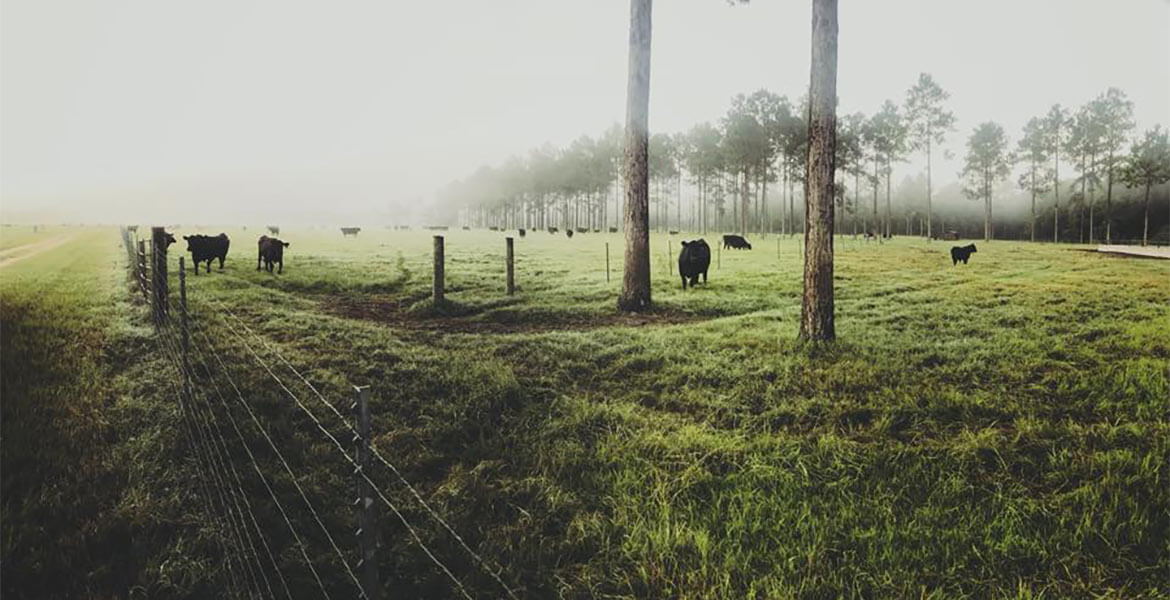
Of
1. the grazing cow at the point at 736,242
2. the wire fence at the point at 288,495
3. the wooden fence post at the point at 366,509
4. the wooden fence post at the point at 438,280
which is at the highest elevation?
the grazing cow at the point at 736,242

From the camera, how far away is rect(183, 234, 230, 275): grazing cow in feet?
62.8

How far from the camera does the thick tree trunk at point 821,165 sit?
8.63m

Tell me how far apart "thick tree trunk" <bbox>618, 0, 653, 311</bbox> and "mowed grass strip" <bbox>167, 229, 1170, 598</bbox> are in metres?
1.49

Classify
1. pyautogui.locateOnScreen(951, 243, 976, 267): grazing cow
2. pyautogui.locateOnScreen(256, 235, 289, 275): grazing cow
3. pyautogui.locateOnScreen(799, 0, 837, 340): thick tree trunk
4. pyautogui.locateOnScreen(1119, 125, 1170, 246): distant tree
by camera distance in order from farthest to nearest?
pyautogui.locateOnScreen(1119, 125, 1170, 246): distant tree
pyautogui.locateOnScreen(951, 243, 976, 267): grazing cow
pyautogui.locateOnScreen(256, 235, 289, 275): grazing cow
pyautogui.locateOnScreen(799, 0, 837, 340): thick tree trunk

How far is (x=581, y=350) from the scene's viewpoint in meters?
9.14

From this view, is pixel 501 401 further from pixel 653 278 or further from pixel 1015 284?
pixel 1015 284

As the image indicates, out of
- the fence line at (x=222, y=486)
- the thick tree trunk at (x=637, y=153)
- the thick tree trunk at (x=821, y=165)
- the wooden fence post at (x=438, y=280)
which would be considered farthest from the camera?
the wooden fence post at (x=438, y=280)

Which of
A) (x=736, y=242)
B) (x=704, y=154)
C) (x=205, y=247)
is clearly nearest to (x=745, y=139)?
(x=704, y=154)

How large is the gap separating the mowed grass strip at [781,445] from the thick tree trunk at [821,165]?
2.61ft

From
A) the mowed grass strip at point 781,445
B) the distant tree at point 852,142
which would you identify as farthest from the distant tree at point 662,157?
the mowed grass strip at point 781,445

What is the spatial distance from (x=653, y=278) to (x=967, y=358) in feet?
39.7

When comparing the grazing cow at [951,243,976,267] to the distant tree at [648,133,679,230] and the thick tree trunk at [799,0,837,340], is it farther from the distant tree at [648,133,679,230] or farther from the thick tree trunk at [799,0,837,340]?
the distant tree at [648,133,679,230]

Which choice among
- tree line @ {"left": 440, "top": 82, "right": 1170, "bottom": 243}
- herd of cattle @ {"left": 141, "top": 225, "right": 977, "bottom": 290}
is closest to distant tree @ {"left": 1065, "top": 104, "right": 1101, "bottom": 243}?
tree line @ {"left": 440, "top": 82, "right": 1170, "bottom": 243}

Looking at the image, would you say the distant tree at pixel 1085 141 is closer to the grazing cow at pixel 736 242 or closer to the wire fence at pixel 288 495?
the grazing cow at pixel 736 242
